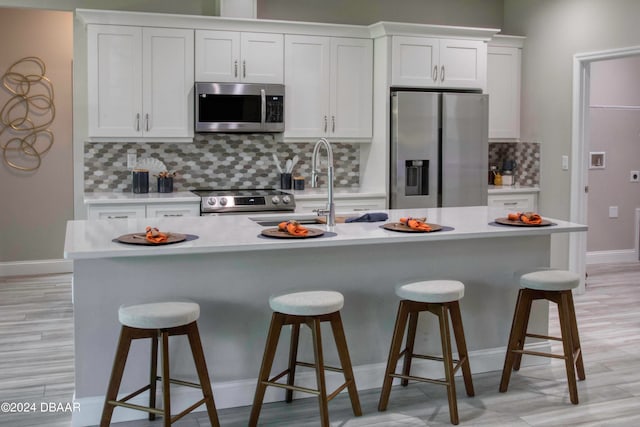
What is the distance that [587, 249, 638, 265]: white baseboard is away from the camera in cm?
785

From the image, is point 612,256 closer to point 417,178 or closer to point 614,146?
point 614,146

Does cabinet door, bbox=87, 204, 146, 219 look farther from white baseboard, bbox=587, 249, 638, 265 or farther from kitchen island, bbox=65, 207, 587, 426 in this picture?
white baseboard, bbox=587, 249, 638, 265

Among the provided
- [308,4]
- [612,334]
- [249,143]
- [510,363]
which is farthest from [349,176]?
[510,363]

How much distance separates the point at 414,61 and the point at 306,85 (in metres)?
0.94

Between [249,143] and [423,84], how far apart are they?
1.60m

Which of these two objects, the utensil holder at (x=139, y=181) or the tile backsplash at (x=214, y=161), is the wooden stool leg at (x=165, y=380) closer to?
the utensil holder at (x=139, y=181)

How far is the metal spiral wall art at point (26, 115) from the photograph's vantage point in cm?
690

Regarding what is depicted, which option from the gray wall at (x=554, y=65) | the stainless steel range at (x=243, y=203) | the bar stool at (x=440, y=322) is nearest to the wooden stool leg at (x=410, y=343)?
the bar stool at (x=440, y=322)

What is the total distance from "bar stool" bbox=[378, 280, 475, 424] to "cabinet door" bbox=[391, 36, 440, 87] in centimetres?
287

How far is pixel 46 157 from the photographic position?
707 cm

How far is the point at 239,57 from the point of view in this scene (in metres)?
5.87

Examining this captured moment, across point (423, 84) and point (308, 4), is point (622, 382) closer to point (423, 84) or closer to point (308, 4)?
point (423, 84)

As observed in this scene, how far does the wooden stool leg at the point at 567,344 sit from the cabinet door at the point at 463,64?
2.95 m

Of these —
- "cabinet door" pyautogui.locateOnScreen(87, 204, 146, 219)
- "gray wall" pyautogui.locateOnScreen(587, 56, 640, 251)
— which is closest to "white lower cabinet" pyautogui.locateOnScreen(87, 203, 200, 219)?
"cabinet door" pyautogui.locateOnScreen(87, 204, 146, 219)
